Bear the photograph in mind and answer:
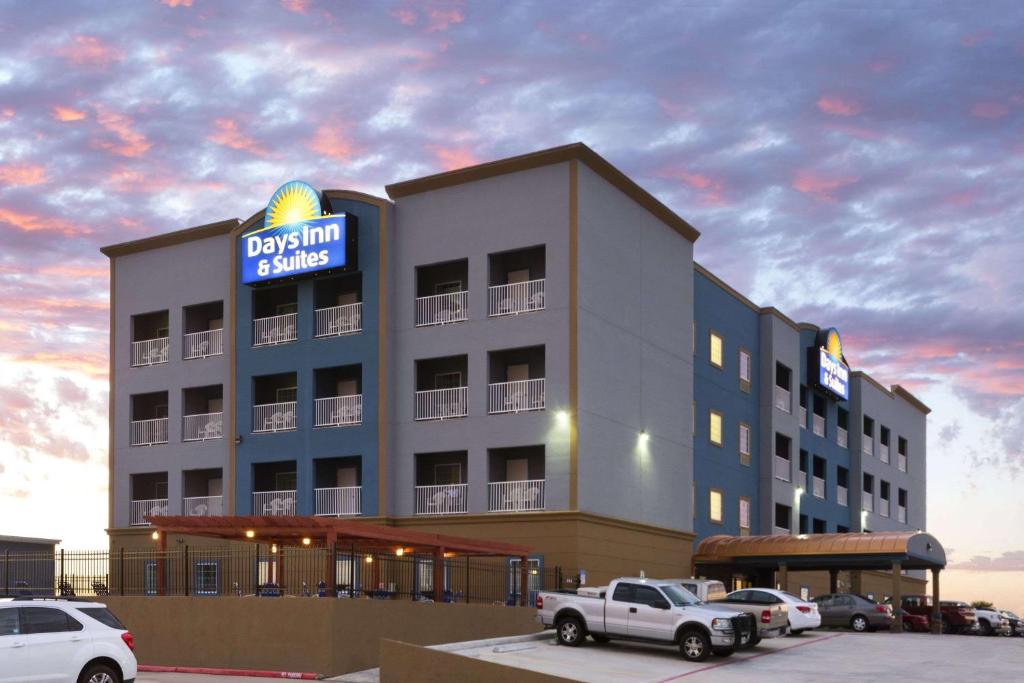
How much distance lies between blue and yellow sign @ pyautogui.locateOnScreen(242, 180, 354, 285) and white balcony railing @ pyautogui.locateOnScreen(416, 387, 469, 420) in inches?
238

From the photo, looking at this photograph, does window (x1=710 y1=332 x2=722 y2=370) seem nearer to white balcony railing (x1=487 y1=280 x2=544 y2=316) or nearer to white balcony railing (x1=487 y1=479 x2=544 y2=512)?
white balcony railing (x1=487 y1=280 x2=544 y2=316)

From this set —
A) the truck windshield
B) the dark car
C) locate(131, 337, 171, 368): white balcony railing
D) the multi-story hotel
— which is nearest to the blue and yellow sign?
the multi-story hotel

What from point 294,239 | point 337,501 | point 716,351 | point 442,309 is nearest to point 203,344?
point 294,239

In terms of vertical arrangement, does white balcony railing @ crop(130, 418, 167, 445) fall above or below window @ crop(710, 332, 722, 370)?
below

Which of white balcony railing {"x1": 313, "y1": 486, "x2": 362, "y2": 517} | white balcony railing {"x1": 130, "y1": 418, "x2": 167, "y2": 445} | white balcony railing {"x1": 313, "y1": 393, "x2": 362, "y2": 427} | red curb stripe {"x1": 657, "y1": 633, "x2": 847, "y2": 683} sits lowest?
red curb stripe {"x1": 657, "y1": 633, "x2": 847, "y2": 683}

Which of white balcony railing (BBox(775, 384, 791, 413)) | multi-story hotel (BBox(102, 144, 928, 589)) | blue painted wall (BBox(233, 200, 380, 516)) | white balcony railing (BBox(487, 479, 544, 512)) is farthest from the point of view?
white balcony railing (BBox(775, 384, 791, 413))

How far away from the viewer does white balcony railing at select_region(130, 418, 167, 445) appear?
55.7 meters

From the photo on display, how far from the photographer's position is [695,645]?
32.6m

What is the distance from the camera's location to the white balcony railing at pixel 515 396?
45750 mm

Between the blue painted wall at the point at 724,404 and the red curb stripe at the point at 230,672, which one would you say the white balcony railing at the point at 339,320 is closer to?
the blue painted wall at the point at 724,404

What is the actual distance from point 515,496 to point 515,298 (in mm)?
7229

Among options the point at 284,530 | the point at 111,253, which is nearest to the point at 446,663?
the point at 284,530

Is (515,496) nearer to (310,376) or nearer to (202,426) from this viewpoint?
(310,376)

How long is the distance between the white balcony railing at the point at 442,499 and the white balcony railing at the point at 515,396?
10.6ft
